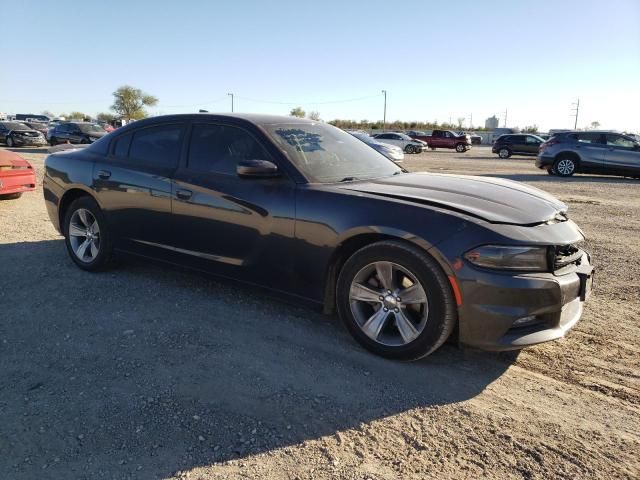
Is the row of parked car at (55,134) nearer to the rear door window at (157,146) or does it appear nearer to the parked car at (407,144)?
Result: the parked car at (407,144)

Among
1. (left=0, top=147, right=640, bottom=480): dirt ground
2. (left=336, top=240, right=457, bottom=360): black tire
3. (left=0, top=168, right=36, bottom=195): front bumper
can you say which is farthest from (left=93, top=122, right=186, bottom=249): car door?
(left=0, top=168, right=36, bottom=195): front bumper

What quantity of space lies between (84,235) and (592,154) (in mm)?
16608

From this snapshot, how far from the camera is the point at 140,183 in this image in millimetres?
4562

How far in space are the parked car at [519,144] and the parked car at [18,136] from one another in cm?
2756

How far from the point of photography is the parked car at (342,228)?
2980mm

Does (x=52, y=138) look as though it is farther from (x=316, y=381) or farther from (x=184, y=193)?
(x=316, y=381)

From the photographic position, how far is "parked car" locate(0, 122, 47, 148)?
26766mm

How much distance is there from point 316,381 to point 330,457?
2.32 feet

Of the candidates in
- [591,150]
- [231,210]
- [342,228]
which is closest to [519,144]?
[591,150]

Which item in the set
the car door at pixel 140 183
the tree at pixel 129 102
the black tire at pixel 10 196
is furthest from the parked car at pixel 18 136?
the tree at pixel 129 102

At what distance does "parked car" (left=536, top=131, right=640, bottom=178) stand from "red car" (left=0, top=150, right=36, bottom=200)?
15870 mm

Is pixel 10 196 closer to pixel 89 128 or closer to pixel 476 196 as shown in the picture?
pixel 476 196

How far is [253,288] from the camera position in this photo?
3939 mm

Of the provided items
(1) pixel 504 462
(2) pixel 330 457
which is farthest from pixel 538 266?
(2) pixel 330 457
